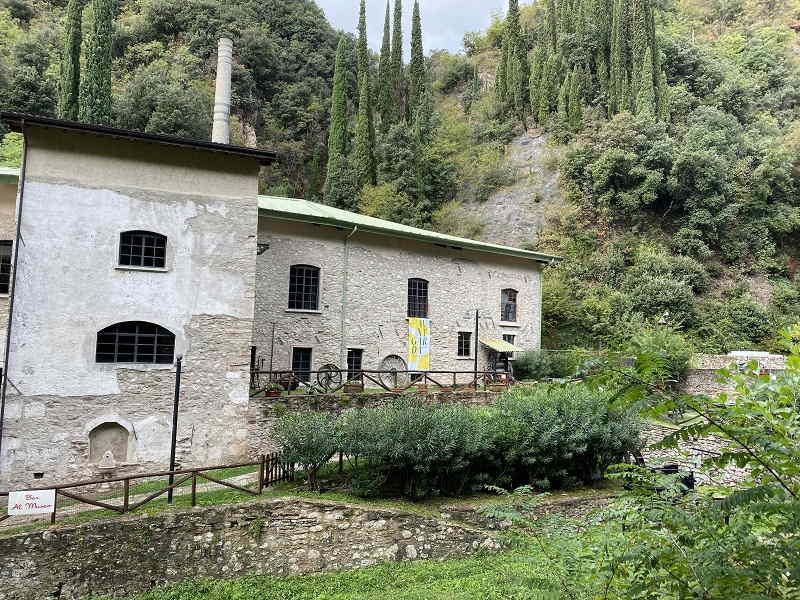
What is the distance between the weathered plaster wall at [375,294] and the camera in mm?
17125

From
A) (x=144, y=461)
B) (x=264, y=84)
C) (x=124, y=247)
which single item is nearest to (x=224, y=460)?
(x=144, y=461)

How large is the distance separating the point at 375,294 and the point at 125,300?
8907 mm

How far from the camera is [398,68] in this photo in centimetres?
4525

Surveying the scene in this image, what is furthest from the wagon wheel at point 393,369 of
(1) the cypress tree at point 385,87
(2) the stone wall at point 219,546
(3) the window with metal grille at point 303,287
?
(1) the cypress tree at point 385,87

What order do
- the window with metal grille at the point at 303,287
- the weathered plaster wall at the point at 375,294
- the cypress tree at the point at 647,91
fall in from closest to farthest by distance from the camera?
1. the weathered plaster wall at the point at 375,294
2. the window with metal grille at the point at 303,287
3. the cypress tree at the point at 647,91

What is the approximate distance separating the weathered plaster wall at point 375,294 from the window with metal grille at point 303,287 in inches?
9.9

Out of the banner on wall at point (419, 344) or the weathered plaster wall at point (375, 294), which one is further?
the banner on wall at point (419, 344)

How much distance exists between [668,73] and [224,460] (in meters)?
41.5

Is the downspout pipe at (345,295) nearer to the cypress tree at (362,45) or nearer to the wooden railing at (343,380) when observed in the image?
the wooden railing at (343,380)

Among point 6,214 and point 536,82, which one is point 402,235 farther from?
point 536,82

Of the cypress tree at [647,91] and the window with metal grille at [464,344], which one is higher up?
the cypress tree at [647,91]

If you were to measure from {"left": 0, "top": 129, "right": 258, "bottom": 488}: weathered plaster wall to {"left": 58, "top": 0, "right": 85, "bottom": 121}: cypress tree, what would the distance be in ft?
61.2

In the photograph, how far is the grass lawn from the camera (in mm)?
8188

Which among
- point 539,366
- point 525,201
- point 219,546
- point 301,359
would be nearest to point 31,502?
point 219,546
